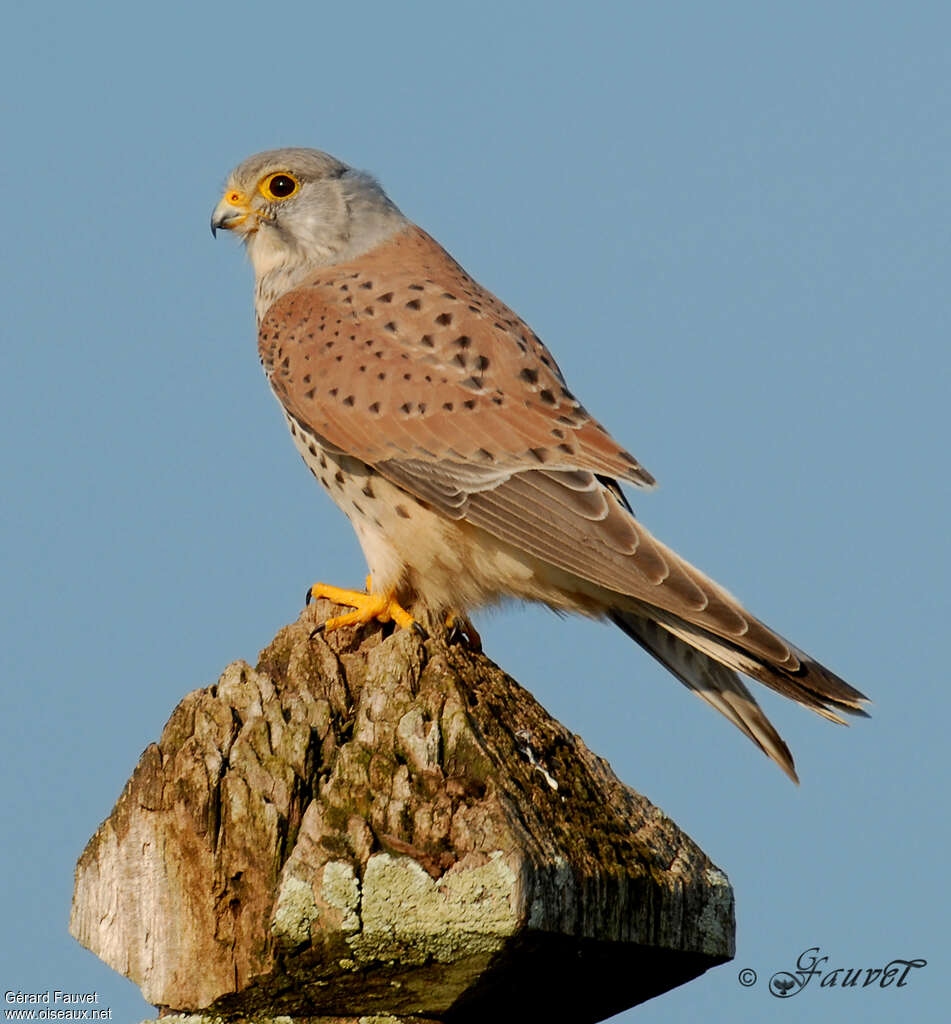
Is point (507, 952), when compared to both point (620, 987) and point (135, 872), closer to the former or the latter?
point (620, 987)

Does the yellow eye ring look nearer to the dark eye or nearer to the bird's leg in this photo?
the dark eye

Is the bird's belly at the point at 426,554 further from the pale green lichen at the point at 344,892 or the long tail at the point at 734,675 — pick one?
the pale green lichen at the point at 344,892

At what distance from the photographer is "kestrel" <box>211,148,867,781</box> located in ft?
15.7

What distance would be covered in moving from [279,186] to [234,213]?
0.79 feet

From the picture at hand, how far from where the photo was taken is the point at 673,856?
3.68 meters

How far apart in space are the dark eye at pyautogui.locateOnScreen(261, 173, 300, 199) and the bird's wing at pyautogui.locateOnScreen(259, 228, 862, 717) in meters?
0.67

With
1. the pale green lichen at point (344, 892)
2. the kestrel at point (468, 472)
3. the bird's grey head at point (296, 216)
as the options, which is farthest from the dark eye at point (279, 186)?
the pale green lichen at point (344, 892)

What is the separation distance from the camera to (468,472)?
5312 millimetres

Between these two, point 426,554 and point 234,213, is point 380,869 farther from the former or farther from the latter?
point 234,213

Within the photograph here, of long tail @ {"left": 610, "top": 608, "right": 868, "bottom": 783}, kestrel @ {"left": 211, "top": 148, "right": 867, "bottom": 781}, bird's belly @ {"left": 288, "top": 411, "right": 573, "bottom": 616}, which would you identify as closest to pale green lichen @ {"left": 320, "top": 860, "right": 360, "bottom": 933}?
kestrel @ {"left": 211, "top": 148, "right": 867, "bottom": 781}

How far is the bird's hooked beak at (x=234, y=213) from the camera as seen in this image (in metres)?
6.63

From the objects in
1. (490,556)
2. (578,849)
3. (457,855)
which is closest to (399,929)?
(457,855)

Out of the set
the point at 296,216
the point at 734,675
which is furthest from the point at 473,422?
the point at 296,216

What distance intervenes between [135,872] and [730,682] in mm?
2137
